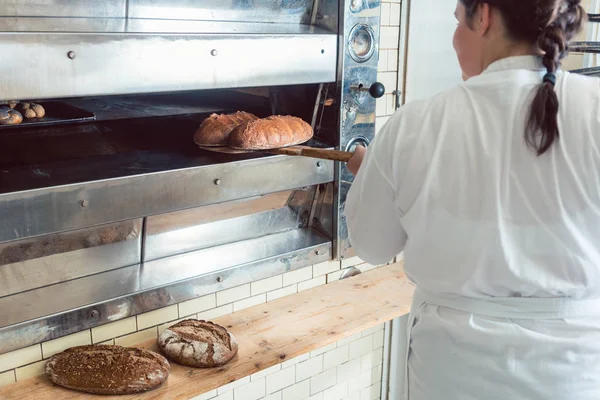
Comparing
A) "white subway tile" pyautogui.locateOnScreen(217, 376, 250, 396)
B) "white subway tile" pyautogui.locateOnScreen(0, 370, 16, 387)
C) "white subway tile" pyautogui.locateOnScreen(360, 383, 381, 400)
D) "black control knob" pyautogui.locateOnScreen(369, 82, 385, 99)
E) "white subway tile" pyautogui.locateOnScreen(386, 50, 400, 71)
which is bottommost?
"white subway tile" pyautogui.locateOnScreen(360, 383, 381, 400)

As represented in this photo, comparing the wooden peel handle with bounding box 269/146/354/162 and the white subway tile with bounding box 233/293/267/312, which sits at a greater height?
the wooden peel handle with bounding box 269/146/354/162

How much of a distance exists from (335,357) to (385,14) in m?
1.35

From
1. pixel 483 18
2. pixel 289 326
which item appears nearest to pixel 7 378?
pixel 289 326

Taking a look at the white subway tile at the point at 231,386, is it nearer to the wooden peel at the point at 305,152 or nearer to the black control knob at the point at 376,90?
the wooden peel at the point at 305,152

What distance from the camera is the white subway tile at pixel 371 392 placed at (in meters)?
2.71

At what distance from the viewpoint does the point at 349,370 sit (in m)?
2.62

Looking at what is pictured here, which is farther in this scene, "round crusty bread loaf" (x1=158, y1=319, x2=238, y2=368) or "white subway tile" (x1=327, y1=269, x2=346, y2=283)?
"white subway tile" (x1=327, y1=269, x2=346, y2=283)

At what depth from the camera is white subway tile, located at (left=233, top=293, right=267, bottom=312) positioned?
2093 millimetres

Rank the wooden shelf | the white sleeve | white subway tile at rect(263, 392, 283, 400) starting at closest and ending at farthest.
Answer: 1. the white sleeve
2. the wooden shelf
3. white subway tile at rect(263, 392, 283, 400)

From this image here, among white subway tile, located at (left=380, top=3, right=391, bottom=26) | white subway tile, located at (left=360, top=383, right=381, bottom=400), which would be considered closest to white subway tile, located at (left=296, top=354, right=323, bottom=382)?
white subway tile, located at (left=360, top=383, right=381, bottom=400)

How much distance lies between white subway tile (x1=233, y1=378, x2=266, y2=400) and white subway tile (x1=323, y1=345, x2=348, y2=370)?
0.32 metres

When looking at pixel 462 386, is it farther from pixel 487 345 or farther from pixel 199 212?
pixel 199 212

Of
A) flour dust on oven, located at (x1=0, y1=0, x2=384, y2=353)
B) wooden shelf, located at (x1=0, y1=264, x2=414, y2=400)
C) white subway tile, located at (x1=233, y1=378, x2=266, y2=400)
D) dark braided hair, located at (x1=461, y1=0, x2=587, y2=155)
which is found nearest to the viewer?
dark braided hair, located at (x1=461, y1=0, x2=587, y2=155)

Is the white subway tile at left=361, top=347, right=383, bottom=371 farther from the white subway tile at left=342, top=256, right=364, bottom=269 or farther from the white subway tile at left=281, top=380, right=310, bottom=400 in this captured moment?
the white subway tile at left=342, top=256, right=364, bottom=269
